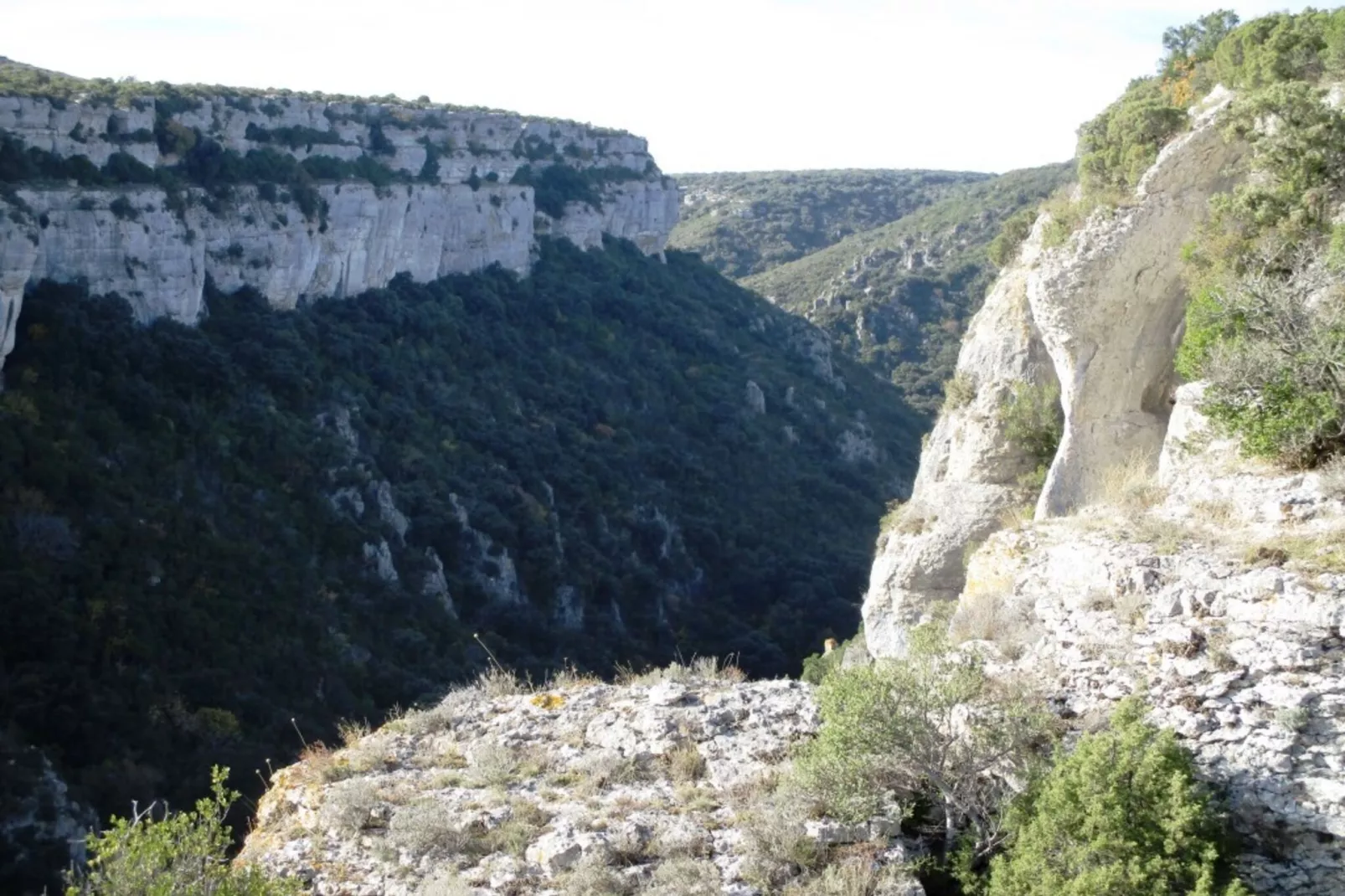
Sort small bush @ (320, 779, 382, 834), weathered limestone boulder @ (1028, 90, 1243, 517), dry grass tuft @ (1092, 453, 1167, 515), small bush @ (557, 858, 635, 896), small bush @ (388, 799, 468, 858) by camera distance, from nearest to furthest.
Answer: small bush @ (557, 858, 635, 896) → small bush @ (388, 799, 468, 858) → small bush @ (320, 779, 382, 834) → dry grass tuft @ (1092, 453, 1167, 515) → weathered limestone boulder @ (1028, 90, 1243, 517)

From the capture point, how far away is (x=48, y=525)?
22.8 metres

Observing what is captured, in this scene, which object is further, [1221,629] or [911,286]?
[911,286]

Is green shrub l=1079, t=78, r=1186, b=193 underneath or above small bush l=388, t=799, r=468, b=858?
above

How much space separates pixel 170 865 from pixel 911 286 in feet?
193

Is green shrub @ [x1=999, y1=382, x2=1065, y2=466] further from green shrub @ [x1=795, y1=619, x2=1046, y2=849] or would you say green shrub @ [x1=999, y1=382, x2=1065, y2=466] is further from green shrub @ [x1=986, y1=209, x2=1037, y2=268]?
green shrub @ [x1=795, y1=619, x2=1046, y2=849]

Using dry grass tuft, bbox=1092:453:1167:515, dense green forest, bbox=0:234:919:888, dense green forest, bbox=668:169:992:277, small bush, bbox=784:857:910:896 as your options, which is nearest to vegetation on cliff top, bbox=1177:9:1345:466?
dry grass tuft, bbox=1092:453:1167:515

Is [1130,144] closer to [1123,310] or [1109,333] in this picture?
[1123,310]

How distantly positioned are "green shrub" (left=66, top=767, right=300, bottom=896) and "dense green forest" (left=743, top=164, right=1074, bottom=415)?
4666 cm

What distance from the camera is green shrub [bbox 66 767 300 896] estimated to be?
20.2ft

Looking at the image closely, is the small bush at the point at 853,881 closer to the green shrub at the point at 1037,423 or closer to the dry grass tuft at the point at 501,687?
the dry grass tuft at the point at 501,687

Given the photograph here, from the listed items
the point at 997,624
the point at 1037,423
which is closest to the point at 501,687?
the point at 997,624

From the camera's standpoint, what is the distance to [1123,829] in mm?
6168

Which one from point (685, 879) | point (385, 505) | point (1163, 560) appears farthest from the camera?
point (385, 505)

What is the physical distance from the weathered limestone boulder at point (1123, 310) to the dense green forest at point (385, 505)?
50.9 feet
